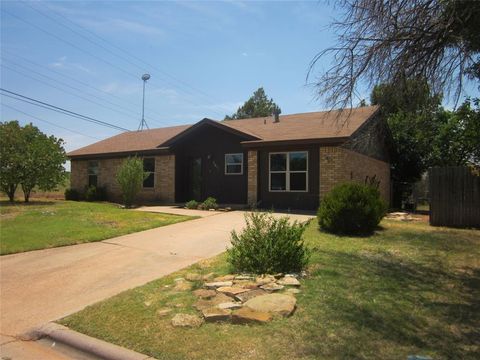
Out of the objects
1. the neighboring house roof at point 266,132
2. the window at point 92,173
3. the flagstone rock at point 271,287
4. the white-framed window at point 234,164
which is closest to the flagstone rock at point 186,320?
the flagstone rock at point 271,287

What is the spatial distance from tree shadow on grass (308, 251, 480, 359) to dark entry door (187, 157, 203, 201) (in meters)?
13.8

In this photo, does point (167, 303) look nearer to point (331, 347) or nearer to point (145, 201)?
point (331, 347)

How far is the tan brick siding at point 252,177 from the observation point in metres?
18.3

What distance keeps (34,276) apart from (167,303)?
349cm

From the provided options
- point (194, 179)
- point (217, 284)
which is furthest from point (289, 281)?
point (194, 179)

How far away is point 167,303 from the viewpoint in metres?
5.84

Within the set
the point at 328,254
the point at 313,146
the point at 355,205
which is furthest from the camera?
the point at 313,146

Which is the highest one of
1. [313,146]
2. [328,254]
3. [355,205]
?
[313,146]

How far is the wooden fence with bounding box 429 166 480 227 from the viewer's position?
12.8 metres

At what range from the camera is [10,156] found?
2125 centimetres

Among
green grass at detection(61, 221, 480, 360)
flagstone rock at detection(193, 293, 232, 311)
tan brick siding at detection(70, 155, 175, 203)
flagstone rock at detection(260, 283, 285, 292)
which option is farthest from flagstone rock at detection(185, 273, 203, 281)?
tan brick siding at detection(70, 155, 175, 203)

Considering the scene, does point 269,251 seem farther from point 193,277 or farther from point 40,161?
point 40,161

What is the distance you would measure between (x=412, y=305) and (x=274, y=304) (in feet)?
6.06

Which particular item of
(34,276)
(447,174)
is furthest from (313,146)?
(34,276)
